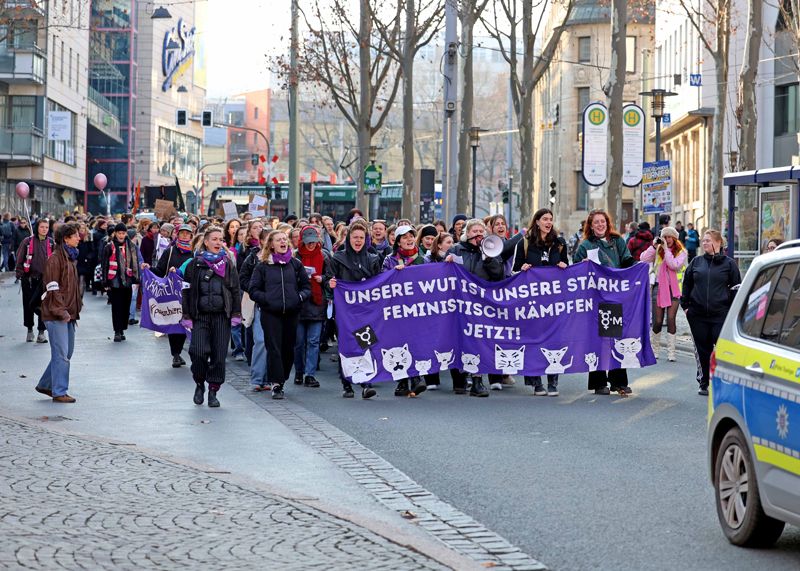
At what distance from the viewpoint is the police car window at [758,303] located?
8.11 m

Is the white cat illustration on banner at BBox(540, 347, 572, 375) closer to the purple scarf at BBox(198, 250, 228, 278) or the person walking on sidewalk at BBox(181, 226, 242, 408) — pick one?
the person walking on sidewalk at BBox(181, 226, 242, 408)

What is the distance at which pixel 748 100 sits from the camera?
35.0 meters

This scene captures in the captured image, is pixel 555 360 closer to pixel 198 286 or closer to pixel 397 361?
pixel 397 361

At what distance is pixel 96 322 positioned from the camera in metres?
28.1

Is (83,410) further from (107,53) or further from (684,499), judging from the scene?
(107,53)

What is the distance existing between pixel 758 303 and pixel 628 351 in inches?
320

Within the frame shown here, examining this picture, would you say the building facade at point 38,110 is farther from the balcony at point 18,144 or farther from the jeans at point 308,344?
the jeans at point 308,344

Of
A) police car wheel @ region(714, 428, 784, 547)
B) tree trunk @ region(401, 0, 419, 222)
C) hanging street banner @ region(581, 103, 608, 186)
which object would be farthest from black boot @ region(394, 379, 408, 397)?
tree trunk @ region(401, 0, 419, 222)

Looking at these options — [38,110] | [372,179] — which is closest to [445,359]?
[372,179]

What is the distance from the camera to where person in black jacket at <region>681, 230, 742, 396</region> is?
16.1m

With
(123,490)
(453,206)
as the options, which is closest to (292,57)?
(453,206)

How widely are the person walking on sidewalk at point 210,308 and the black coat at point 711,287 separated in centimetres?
492

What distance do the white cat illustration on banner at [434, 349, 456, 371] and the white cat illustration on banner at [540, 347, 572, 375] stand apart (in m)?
0.96

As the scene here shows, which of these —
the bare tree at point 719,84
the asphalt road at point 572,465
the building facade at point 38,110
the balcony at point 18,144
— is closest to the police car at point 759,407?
the asphalt road at point 572,465
